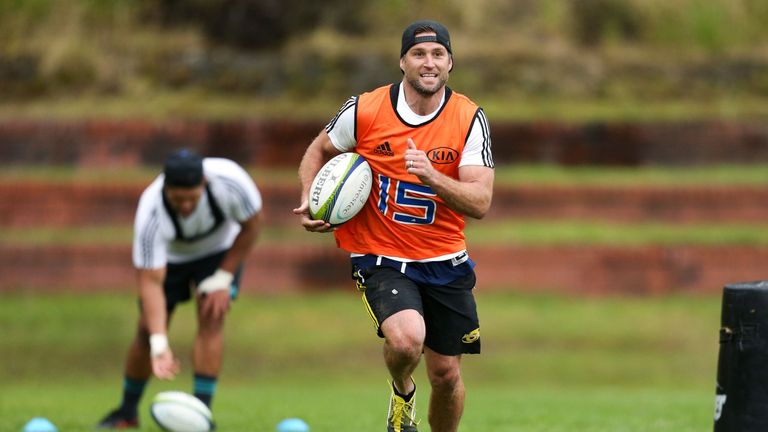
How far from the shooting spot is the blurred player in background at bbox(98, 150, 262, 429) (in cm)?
946

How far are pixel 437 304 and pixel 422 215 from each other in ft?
1.67

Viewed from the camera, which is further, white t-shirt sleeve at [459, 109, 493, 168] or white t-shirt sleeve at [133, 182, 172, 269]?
white t-shirt sleeve at [133, 182, 172, 269]

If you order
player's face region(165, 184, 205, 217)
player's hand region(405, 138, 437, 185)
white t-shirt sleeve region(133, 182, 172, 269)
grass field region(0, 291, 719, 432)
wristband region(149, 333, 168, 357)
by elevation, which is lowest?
grass field region(0, 291, 719, 432)

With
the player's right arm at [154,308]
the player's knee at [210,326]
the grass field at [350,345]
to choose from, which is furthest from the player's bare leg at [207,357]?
the grass field at [350,345]

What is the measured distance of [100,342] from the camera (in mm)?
17938

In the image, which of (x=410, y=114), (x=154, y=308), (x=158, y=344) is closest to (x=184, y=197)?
(x=154, y=308)

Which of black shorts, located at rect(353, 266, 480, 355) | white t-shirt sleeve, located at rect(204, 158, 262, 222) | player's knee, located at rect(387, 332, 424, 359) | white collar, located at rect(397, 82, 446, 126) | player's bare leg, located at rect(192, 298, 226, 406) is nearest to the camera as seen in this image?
player's knee, located at rect(387, 332, 424, 359)

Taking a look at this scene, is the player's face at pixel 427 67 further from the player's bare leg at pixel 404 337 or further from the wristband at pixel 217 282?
the wristband at pixel 217 282

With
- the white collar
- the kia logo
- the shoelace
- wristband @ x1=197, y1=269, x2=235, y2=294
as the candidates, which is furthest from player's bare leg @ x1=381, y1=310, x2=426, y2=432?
wristband @ x1=197, y1=269, x2=235, y2=294

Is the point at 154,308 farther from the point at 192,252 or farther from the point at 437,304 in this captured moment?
the point at 437,304

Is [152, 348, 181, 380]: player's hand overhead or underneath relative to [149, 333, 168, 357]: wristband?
underneath

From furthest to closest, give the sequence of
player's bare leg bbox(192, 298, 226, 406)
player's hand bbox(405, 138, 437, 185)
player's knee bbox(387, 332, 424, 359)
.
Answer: player's bare leg bbox(192, 298, 226, 406) < player's knee bbox(387, 332, 424, 359) < player's hand bbox(405, 138, 437, 185)

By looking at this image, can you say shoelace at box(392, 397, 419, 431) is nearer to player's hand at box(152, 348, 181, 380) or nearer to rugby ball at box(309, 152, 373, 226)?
rugby ball at box(309, 152, 373, 226)

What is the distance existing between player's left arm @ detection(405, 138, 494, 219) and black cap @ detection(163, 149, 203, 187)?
233cm
